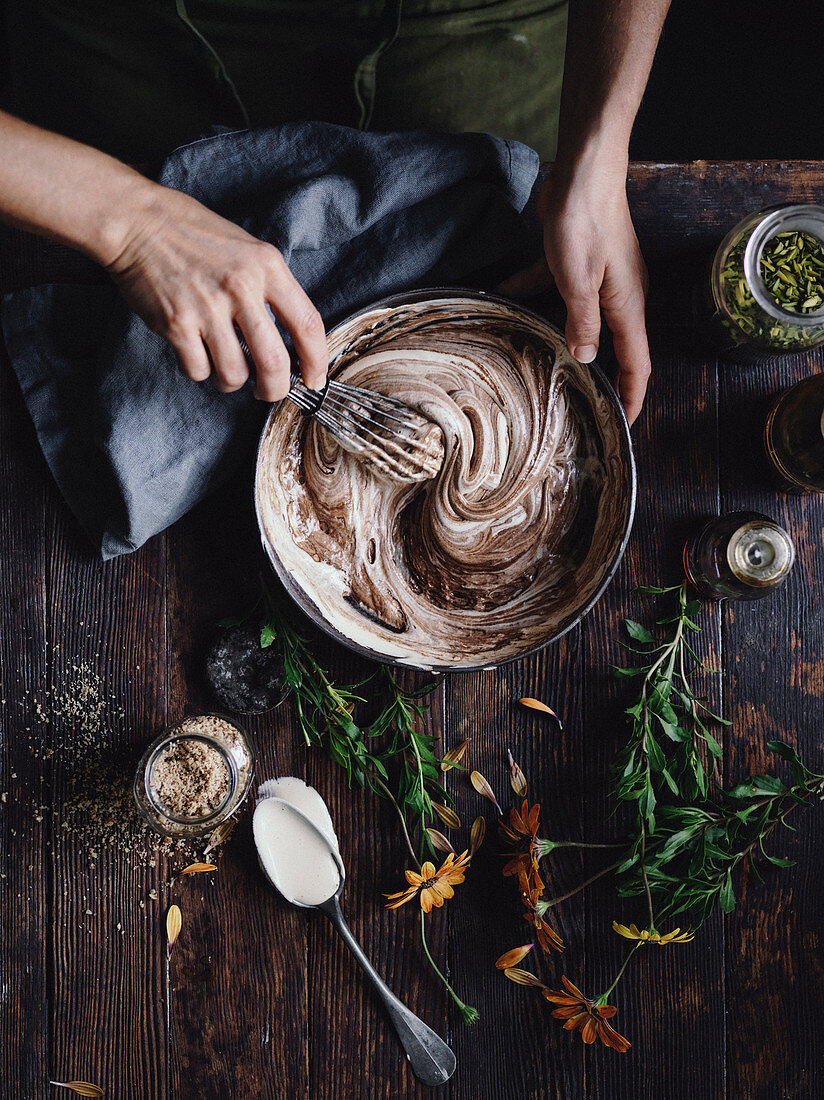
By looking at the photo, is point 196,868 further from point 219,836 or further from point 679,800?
point 679,800

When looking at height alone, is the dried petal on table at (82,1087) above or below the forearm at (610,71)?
below

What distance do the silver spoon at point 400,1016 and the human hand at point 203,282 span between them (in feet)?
1.68

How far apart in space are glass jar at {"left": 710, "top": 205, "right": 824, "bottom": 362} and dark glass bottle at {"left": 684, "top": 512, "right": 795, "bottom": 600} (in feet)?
0.61

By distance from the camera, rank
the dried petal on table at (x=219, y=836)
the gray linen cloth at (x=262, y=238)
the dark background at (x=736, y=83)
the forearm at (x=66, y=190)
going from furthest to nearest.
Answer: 1. the dark background at (x=736, y=83)
2. the dried petal on table at (x=219, y=836)
3. the gray linen cloth at (x=262, y=238)
4. the forearm at (x=66, y=190)

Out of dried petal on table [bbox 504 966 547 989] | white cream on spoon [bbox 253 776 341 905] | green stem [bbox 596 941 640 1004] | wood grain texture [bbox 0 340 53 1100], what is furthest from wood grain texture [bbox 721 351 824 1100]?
wood grain texture [bbox 0 340 53 1100]

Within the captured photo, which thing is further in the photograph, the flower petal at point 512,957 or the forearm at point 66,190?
the flower petal at point 512,957

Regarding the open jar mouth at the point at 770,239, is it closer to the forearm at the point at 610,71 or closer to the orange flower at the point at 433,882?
the forearm at the point at 610,71

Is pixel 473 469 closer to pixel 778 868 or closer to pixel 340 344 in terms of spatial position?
pixel 340 344

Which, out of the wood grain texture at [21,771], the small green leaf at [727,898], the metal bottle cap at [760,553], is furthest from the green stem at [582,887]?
the wood grain texture at [21,771]

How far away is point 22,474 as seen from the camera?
3.11 feet

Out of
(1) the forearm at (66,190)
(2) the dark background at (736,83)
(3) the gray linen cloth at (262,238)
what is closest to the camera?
(1) the forearm at (66,190)

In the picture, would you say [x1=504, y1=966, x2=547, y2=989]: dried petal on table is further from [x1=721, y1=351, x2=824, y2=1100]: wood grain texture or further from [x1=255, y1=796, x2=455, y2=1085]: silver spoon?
[x1=721, y1=351, x2=824, y2=1100]: wood grain texture

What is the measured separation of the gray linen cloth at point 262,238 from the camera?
0.84 m

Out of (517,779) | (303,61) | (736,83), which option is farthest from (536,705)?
(736,83)
